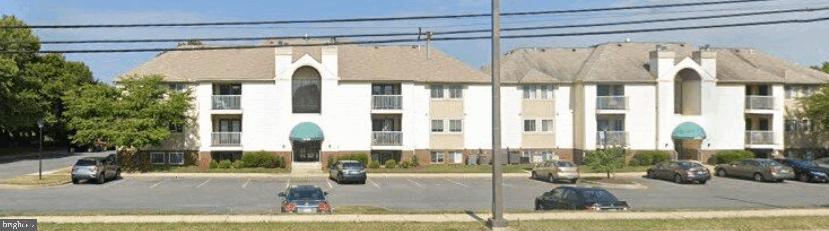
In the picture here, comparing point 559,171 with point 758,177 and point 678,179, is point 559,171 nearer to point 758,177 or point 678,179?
point 678,179

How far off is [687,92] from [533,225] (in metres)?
41.3

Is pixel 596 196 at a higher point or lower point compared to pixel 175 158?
lower

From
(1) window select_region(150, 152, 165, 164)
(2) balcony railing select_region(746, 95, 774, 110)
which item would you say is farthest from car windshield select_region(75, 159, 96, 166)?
(2) balcony railing select_region(746, 95, 774, 110)

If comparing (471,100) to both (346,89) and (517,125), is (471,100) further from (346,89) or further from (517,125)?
(346,89)

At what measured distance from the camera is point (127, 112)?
4688 cm

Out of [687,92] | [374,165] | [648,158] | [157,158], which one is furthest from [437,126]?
[157,158]

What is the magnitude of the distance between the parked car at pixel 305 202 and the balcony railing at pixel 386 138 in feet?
93.9

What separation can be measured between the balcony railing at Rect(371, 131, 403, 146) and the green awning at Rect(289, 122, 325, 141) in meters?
3.42

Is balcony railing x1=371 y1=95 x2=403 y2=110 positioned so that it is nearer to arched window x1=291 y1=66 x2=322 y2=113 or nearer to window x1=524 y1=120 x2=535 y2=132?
arched window x1=291 y1=66 x2=322 y2=113

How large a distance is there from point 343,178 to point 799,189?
2216cm

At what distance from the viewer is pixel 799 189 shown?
38.1 m

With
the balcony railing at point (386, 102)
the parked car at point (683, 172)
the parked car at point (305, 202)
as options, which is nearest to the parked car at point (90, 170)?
the balcony railing at point (386, 102)

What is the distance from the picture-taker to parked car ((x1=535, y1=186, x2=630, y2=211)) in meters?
22.1

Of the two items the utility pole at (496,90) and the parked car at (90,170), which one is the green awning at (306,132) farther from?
the utility pole at (496,90)
